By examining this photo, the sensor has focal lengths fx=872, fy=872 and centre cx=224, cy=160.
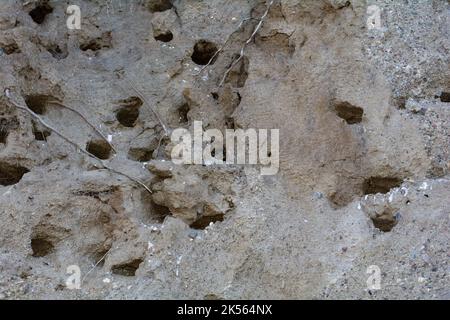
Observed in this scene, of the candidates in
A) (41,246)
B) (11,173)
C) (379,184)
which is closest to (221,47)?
(379,184)

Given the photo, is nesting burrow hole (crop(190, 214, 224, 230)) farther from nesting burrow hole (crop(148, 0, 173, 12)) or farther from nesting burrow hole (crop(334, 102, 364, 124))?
nesting burrow hole (crop(148, 0, 173, 12))

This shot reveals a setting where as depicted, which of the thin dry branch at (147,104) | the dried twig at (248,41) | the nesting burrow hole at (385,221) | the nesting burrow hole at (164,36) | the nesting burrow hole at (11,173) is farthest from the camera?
the nesting burrow hole at (164,36)

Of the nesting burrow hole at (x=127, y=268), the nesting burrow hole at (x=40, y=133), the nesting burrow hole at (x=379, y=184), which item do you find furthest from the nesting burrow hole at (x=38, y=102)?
the nesting burrow hole at (x=379, y=184)

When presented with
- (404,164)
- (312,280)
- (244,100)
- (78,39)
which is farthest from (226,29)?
(312,280)

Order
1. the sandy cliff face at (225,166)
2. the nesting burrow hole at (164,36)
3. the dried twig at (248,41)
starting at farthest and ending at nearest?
the nesting burrow hole at (164,36) < the dried twig at (248,41) < the sandy cliff face at (225,166)

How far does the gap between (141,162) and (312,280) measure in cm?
81

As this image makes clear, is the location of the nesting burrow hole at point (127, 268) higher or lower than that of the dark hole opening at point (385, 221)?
lower

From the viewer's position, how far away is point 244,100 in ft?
10.9

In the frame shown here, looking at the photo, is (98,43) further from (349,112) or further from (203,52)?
(349,112)

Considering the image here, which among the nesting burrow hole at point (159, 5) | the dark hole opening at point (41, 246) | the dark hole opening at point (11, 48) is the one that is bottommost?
the dark hole opening at point (41, 246)

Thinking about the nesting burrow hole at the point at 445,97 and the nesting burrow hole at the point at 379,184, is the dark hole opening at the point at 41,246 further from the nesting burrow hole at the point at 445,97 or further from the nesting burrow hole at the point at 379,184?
the nesting burrow hole at the point at 445,97

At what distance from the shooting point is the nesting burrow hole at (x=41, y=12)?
3.62 metres

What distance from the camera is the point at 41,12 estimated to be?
12.0 feet

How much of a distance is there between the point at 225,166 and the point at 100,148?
0.52 metres
